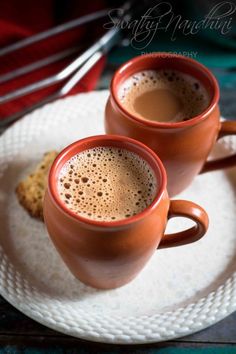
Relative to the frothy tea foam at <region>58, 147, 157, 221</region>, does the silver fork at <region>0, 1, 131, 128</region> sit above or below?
below

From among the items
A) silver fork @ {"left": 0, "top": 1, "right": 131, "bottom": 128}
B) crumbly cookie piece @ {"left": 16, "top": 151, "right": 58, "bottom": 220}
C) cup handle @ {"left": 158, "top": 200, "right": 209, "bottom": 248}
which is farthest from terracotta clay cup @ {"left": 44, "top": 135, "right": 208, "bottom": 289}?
silver fork @ {"left": 0, "top": 1, "right": 131, "bottom": 128}

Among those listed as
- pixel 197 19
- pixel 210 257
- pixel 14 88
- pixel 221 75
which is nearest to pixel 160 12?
pixel 197 19

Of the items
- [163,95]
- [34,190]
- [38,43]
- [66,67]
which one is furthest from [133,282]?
[38,43]

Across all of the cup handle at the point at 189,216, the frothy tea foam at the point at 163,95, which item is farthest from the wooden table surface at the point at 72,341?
the frothy tea foam at the point at 163,95

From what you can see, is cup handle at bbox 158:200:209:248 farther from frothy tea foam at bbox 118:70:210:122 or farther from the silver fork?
the silver fork

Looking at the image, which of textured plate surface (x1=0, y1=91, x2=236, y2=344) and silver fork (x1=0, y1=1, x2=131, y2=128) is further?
silver fork (x1=0, y1=1, x2=131, y2=128)

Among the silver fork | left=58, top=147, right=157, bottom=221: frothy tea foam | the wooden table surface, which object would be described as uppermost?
left=58, top=147, right=157, bottom=221: frothy tea foam

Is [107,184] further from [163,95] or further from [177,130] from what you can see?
[163,95]
